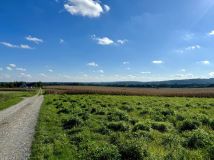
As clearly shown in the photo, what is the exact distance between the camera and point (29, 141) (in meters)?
12.6

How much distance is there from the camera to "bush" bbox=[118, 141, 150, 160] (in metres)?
9.22

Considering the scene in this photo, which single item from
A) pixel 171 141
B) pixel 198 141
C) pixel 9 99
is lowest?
pixel 171 141

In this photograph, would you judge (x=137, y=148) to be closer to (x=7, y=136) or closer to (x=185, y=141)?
(x=185, y=141)

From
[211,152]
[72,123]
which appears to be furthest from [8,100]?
[211,152]

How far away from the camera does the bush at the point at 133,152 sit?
9.22 metres

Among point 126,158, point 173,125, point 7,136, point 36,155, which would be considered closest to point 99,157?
point 126,158

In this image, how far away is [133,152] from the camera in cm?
938

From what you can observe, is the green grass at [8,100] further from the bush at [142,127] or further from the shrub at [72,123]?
the bush at [142,127]

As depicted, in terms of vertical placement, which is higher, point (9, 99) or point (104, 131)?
point (9, 99)

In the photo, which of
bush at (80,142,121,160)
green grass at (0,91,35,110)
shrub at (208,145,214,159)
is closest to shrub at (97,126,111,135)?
bush at (80,142,121,160)

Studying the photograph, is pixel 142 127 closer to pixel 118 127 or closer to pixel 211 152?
pixel 118 127

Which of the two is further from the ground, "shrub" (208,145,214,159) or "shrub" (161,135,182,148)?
"shrub" (208,145,214,159)

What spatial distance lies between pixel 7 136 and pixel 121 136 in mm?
6059

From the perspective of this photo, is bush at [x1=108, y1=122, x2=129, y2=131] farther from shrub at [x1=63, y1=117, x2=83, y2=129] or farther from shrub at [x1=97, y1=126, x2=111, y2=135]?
shrub at [x1=63, y1=117, x2=83, y2=129]
